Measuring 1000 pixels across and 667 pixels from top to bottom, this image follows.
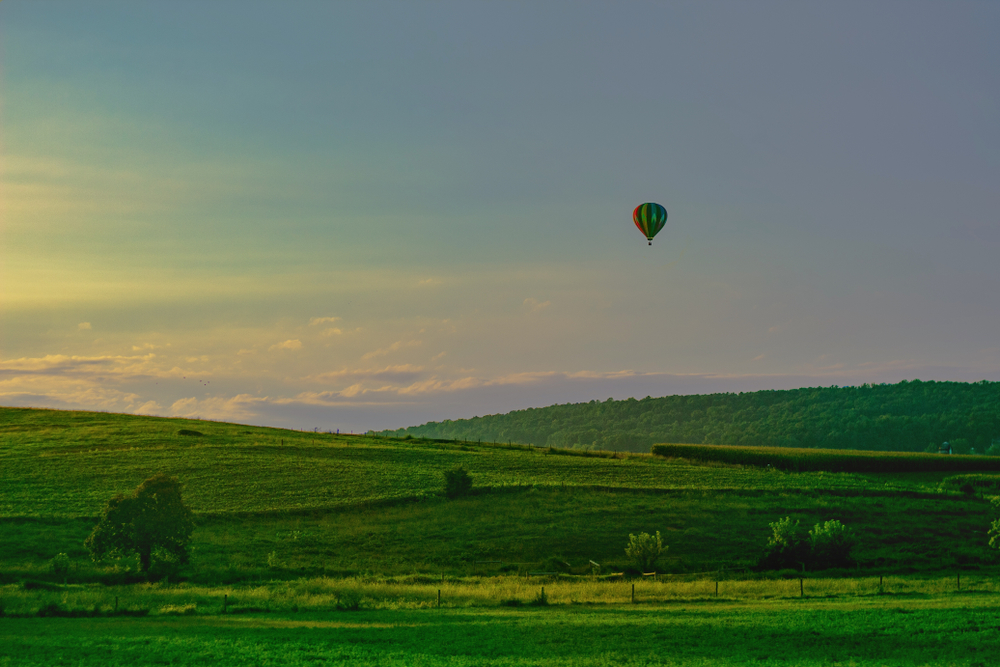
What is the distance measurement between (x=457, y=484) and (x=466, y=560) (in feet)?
59.1

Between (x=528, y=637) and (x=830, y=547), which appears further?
(x=830, y=547)

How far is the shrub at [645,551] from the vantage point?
179 feet

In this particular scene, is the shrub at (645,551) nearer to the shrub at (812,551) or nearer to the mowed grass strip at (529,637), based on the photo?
the shrub at (812,551)

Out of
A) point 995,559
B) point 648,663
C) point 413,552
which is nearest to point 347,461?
point 413,552

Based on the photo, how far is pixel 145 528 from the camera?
46.8 meters

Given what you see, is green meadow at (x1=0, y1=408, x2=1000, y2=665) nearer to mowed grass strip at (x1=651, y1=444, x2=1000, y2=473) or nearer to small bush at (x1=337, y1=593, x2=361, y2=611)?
small bush at (x1=337, y1=593, x2=361, y2=611)

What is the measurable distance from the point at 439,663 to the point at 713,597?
20131mm

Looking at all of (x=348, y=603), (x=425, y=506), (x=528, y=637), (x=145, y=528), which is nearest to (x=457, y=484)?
(x=425, y=506)

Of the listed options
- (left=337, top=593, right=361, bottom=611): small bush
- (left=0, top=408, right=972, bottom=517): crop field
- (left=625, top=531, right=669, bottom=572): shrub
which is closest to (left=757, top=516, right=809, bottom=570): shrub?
(left=625, top=531, right=669, bottom=572): shrub

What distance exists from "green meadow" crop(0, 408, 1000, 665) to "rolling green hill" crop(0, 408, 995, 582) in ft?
0.93

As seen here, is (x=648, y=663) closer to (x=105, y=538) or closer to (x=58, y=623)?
(x=58, y=623)

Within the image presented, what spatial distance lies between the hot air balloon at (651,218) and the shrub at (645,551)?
21.1m

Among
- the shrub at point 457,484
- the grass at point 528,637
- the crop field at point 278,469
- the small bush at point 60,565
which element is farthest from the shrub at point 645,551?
the small bush at point 60,565

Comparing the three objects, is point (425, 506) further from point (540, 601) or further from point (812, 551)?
point (540, 601)
